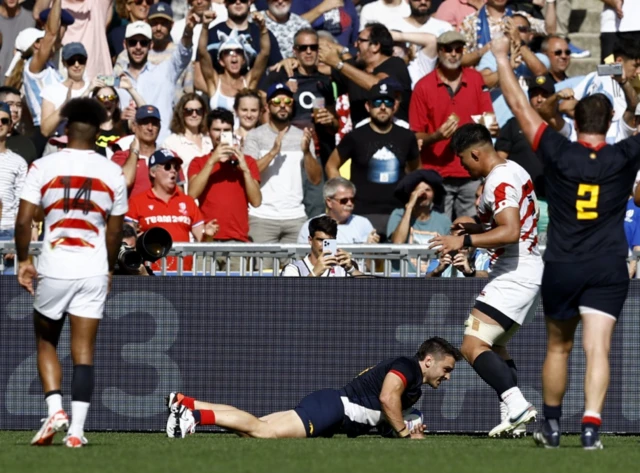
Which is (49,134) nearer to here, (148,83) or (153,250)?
(148,83)

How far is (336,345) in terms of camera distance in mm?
12195

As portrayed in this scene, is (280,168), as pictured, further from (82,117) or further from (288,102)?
(82,117)

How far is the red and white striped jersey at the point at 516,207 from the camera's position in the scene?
33.9 ft

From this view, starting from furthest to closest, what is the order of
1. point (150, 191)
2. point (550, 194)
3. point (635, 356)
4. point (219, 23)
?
1. point (219, 23)
2. point (150, 191)
3. point (635, 356)
4. point (550, 194)

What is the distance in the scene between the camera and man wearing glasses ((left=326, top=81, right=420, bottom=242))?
14609 mm

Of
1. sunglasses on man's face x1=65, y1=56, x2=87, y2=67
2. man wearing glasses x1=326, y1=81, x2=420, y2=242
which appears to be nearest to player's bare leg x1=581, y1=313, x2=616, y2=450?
man wearing glasses x1=326, y1=81, x2=420, y2=242

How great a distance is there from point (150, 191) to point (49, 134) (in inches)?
96.7

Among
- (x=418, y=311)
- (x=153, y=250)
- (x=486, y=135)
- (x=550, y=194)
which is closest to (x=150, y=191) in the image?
(x=153, y=250)

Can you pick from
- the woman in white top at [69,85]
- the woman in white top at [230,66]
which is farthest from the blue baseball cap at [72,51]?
the woman in white top at [230,66]

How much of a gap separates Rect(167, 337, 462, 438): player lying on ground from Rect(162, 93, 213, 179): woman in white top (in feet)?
15.4

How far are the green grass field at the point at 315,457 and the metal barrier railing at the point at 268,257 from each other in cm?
247

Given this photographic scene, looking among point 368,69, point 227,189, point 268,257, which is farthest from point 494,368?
point 368,69

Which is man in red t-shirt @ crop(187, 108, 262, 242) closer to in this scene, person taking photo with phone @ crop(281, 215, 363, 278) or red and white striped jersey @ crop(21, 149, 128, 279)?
person taking photo with phone @ crop(281, 215, 363, 278)

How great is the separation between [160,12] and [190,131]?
1967 mm
